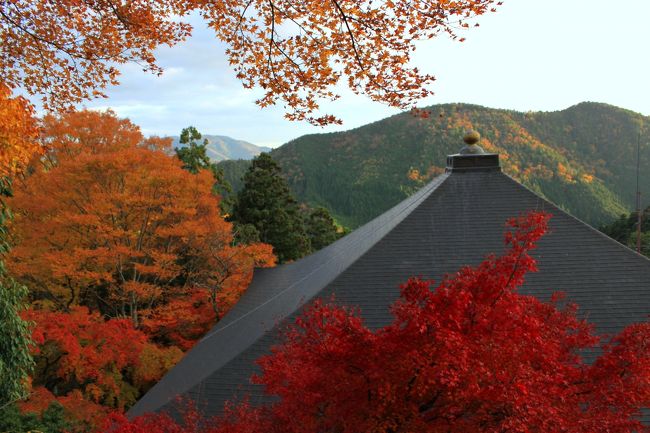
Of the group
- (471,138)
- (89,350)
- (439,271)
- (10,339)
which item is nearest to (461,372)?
(439,271)

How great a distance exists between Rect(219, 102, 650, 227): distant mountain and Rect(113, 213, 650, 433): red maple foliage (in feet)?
165

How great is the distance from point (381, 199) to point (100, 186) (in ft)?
150

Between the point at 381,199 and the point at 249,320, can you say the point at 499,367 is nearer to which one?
the point at 249,320

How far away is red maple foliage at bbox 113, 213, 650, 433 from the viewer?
349 cm

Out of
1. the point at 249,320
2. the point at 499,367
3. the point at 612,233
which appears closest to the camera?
the point at 499,367

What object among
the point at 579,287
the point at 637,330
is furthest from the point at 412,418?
the point at 579,287

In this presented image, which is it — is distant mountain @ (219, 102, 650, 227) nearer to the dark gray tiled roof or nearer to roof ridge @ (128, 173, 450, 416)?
roof ridge @ (128, 173, 450, 416)

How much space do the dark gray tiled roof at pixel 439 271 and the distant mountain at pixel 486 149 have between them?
4578cm

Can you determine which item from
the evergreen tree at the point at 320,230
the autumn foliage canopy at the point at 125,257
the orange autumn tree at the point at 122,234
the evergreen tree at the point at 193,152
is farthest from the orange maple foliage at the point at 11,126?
the evergreen tree at the point at 320,230

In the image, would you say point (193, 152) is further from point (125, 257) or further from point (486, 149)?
point (486, 149)

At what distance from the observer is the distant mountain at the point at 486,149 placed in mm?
58281

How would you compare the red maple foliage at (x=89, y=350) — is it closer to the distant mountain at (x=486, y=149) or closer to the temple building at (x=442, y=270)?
the temple building at (x=442, y=270)

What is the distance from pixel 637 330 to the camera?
4.25m

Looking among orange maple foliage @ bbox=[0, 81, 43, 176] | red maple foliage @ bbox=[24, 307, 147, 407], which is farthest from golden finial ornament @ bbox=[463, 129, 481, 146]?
red maple foliage @ bbox=[24, 307, 147, 407]
